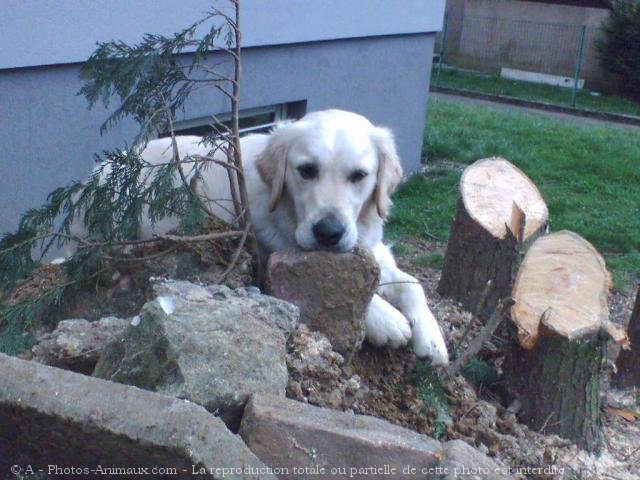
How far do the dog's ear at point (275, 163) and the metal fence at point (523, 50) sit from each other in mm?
17614

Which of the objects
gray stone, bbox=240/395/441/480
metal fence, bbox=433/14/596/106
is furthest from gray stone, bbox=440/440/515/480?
metal fence, bbox=433/14/596/106

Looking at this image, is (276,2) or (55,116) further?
(276,2)

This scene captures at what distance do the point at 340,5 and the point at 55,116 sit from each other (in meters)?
3.22

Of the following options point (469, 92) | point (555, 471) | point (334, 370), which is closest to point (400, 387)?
point (334, 370)

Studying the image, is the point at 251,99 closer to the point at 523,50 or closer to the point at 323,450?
the point at 323,450

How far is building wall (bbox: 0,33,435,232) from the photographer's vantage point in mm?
5582

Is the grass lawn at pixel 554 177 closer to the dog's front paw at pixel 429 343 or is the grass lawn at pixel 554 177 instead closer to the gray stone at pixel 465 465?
the dog's front paw at pixel 429 343

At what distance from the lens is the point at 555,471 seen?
3.48 m

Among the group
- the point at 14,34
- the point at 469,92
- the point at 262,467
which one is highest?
the point at 14,34

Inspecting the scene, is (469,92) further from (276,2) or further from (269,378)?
(269,378)

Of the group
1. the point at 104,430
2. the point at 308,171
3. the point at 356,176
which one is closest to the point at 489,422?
the point at 356,176

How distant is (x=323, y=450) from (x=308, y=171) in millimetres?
1506

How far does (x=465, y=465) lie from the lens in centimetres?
263

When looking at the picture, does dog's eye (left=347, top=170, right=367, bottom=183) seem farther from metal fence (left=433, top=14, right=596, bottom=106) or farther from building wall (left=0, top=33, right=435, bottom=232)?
metal fence (left=433, top=14, right=596, bottom=106)
